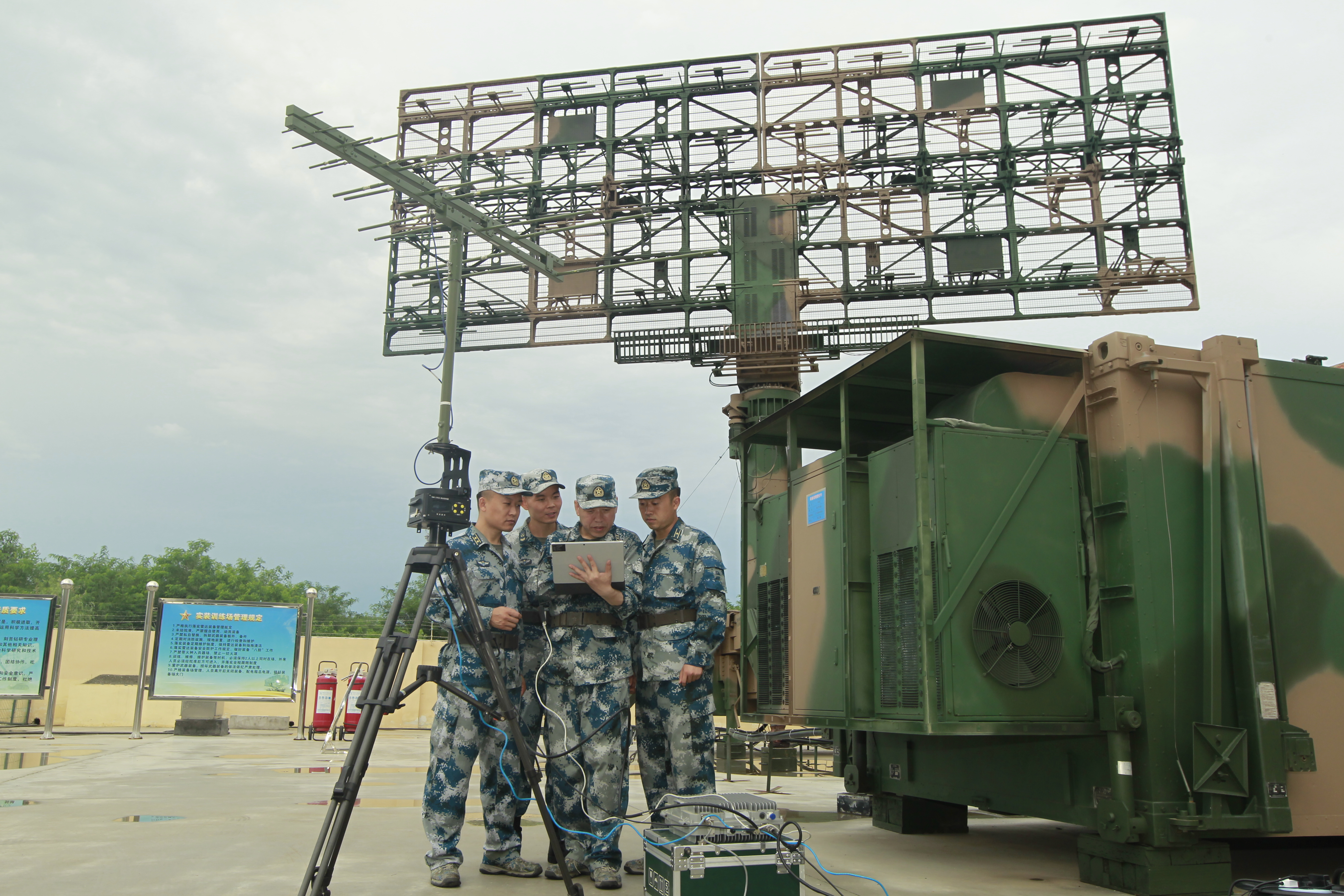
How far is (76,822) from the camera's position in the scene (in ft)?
18.4

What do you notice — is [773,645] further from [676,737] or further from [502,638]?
[502,638]

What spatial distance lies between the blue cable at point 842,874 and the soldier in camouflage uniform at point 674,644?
0.68 m

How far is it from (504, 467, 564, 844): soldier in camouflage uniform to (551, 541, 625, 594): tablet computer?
36 centimetres

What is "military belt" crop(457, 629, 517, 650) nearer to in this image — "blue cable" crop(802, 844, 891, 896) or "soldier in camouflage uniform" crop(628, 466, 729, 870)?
"soldier in camouflage uniform" crop(628, 466, 729, 870)

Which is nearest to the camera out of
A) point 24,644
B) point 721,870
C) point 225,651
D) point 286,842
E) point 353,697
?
point 721,870

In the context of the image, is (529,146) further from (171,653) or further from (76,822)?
A: (76,822)

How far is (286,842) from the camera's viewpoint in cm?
511

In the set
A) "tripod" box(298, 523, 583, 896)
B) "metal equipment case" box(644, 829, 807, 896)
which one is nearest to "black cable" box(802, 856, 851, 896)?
"metal equipment case" box(644, 829, 807, 896)

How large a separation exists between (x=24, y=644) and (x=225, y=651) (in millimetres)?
2784

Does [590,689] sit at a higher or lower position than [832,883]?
higher

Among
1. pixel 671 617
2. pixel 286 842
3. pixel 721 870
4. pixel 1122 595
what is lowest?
pixel 286 842

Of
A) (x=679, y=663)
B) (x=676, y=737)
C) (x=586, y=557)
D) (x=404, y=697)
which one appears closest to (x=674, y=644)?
(x=679, y=663)

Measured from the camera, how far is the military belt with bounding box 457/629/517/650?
4328 mm

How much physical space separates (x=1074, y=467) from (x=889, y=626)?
46.6 inches
